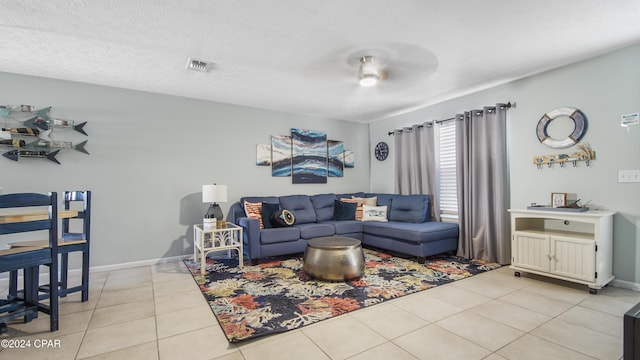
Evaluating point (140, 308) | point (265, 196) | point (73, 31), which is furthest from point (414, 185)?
point (73, 31)

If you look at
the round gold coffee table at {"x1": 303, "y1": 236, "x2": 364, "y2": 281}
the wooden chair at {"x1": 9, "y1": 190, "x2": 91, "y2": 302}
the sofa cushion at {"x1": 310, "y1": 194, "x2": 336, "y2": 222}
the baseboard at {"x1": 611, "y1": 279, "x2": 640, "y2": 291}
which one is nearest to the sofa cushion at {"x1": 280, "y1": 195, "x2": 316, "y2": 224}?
the sofa cushion at {"x1": 310, "y1": 194, "x2": 336, "y2": 222}

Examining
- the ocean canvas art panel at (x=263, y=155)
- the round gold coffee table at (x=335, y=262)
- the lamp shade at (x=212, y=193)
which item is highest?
the ocean canvas art panel at (x=263, y=155)

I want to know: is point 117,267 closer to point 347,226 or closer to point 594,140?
point 347,226

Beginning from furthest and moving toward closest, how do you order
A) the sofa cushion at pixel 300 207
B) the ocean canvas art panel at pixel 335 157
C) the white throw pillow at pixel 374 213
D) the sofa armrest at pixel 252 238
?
the ocean canvas art panel at pixel 335 157, the white throw pillow at pixel 374 213, the sofa cushion at pixel 300 207, the sofa armrest at pixel 252 238

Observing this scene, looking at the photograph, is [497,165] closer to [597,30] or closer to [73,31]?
[597,30]

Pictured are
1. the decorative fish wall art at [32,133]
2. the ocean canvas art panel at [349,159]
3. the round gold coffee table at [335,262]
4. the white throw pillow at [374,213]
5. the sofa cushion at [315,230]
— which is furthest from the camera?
the ocean canvas art panel at [349,159]

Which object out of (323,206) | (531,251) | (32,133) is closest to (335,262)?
(323,206)

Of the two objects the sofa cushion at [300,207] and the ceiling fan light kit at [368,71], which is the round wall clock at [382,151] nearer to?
the sofa cushion at [300,207]

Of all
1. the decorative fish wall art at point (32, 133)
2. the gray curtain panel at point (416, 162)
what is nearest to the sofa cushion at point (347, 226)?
the gray curtain panel at point (416, 162)

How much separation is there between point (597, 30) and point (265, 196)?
4374mm

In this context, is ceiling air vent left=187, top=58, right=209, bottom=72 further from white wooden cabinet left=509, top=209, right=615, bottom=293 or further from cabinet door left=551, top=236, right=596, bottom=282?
cabinet door left=551, top=236, right=596, bottom=282

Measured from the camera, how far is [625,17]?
2.34 meters

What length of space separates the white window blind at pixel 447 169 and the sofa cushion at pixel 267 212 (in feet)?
8.67

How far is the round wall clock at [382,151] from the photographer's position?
5693mm
